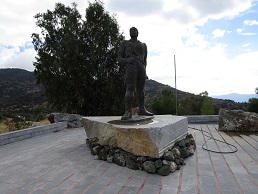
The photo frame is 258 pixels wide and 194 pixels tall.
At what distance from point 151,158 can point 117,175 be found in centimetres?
55

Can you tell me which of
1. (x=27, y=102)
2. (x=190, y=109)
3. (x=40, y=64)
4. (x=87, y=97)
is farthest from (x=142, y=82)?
(x=27, y=102)

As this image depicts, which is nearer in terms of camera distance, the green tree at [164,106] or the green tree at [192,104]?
the green tree at [164,106]

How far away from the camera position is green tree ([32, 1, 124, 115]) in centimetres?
1207

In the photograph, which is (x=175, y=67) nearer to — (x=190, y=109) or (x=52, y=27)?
(x=52, y=27)

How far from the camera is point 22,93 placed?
26922mm

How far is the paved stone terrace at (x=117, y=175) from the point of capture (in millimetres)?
2945

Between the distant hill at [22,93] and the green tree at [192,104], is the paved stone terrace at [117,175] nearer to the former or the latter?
the distant hill at [22,93]

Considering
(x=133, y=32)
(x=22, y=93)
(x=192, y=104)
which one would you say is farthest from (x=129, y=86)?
(x=22, y=93)

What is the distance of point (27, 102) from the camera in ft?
81.5

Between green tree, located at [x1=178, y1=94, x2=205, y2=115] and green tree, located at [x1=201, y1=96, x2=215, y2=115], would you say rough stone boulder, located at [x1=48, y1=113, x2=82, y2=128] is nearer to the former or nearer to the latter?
green tree, located at [x1=201, y1=96, x2=215, y2=115]

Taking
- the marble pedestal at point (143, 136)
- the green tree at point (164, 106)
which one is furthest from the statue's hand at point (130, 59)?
the green tree at point (164, 106)

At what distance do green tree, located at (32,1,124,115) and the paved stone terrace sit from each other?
25.0ft

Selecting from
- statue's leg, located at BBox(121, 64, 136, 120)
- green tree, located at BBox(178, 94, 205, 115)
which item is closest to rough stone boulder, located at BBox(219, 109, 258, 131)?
statue's leg, located at BBox(121, 64, 136, 120)

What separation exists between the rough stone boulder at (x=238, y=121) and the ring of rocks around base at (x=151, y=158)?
253 centimetres
